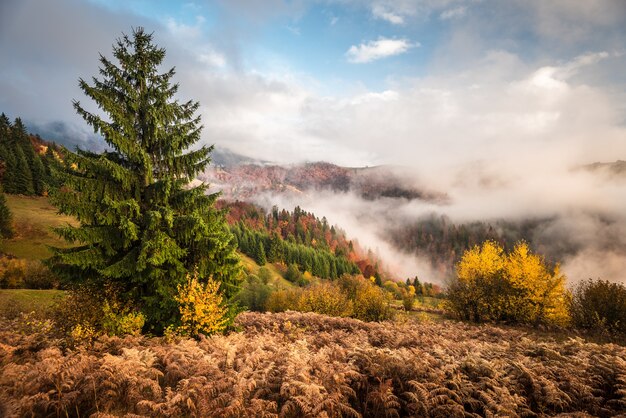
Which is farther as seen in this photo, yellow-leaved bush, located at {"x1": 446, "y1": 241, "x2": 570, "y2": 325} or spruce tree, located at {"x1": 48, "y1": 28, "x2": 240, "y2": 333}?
yellow-leaved bush, located at {"x1": 446, "y1": 241, "x2": 570, "y2": 325}

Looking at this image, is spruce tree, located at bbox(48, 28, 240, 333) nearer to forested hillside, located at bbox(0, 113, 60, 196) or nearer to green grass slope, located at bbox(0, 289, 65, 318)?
green grass slope, located at bbox(0, 289, 65, 318)

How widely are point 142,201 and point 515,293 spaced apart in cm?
3882

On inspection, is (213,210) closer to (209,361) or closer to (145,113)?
(145,113)

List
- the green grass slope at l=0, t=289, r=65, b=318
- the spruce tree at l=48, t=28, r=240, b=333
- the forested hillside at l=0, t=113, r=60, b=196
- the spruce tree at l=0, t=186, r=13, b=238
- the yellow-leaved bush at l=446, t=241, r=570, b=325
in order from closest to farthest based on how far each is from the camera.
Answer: the spruce tree at l=48, t=28, r=240, b=333
the green grass slope at l=0, t=289, r=65, b=318
the yellow-leaved bush at l=446, t=241, r=570, b=325
the spruce tree at l=0, t=186, r=13, b=238
the forested hillside at l=0, t=113, r=60, b=196

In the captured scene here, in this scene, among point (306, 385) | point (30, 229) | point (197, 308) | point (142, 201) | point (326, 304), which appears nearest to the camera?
point (306, 385)

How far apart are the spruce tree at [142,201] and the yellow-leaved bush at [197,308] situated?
86cm

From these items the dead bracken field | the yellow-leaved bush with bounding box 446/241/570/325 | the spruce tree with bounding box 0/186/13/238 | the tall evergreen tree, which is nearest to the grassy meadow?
the spruce tree with bounding box 0/186/13/238

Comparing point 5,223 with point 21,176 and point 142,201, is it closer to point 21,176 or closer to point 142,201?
point 21,176

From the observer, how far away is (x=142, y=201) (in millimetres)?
16453

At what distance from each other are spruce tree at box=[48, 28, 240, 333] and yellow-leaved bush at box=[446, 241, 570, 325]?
31.2 m

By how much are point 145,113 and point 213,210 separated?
6.61 m

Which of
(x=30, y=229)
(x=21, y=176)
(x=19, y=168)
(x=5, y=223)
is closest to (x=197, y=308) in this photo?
(x=5, y=223)

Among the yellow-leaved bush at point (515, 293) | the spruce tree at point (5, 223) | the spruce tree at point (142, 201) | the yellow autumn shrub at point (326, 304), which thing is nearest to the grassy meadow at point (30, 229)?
the spruce tree at point (5, 223)

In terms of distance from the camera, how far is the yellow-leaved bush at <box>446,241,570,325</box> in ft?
108
